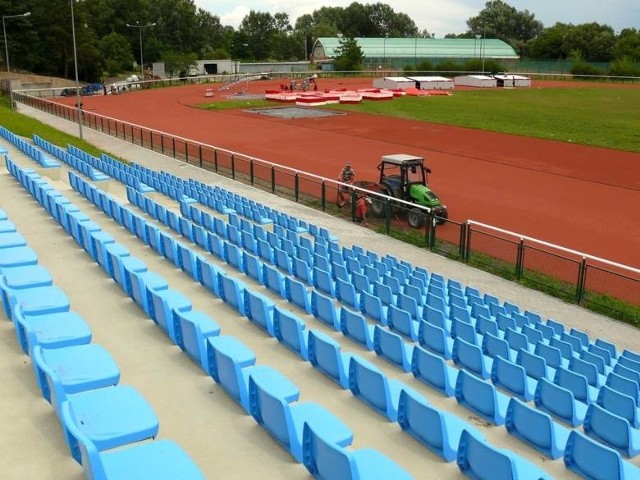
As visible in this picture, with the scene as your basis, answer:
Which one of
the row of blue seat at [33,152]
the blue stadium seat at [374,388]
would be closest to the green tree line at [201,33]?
the row of blue seat at [33,152]

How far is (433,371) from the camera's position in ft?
27.3

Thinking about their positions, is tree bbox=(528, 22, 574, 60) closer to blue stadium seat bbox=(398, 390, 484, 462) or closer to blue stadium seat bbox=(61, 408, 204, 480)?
blue stadium seat bbox=(398, 390, 484, 462)

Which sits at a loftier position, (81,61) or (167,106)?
(81,61)

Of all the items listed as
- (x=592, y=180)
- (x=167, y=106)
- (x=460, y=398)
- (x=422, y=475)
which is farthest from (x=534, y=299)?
(x=167, y=106)

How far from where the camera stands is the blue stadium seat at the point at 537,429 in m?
6.73

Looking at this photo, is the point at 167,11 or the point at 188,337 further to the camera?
the point at 167,11

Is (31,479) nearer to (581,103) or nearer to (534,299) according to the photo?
(534,299)

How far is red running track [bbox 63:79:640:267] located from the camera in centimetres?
2291

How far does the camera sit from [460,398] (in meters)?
7.98

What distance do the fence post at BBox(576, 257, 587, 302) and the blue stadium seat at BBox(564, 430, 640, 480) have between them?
983cm

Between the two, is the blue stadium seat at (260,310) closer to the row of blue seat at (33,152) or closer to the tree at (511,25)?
the row of blue seat at (33,152)

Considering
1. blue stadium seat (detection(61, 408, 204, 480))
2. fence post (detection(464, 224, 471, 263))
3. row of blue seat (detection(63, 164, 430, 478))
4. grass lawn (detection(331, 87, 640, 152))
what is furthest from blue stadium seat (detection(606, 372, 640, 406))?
grass lawn (detection(331, 87, 640, 152))

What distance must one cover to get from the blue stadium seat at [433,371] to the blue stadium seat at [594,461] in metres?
1.87

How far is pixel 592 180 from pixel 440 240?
1444 centimetres
